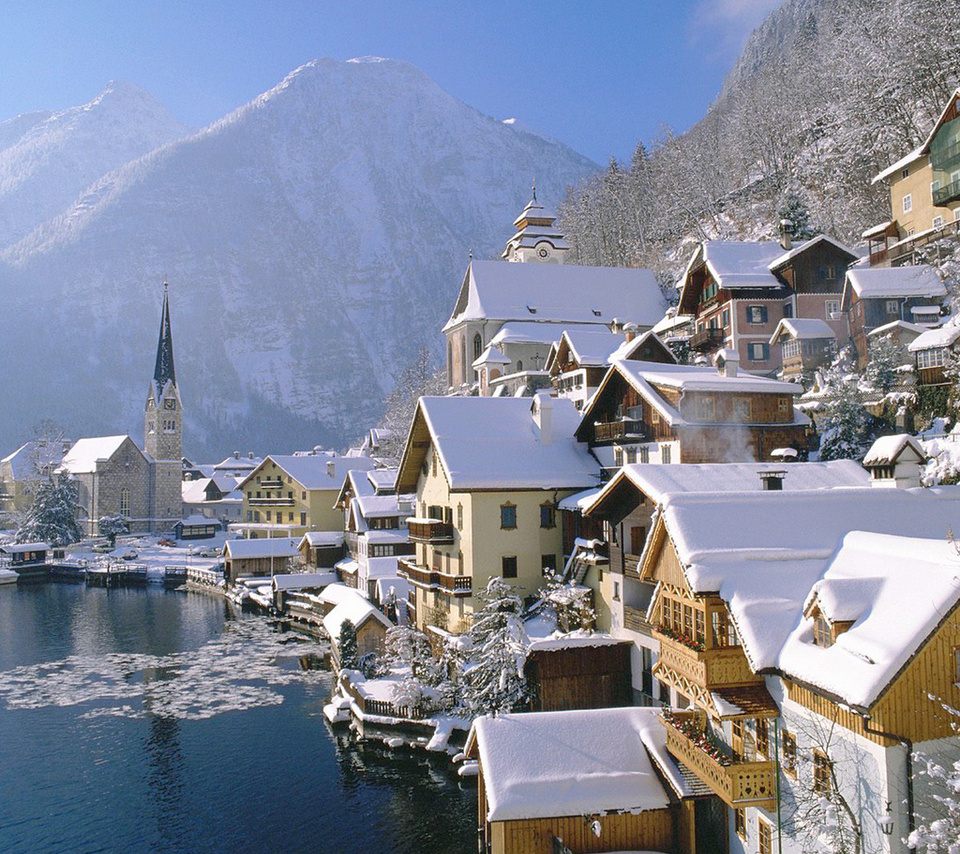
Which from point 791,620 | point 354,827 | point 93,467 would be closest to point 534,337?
point 354,827

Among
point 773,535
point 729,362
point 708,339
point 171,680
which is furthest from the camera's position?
point 708,339

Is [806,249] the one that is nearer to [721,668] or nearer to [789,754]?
[721,668]

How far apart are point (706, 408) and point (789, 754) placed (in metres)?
20.0

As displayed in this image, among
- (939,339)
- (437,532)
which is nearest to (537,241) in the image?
(437,532)

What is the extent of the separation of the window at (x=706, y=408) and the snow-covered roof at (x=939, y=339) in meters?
10.8

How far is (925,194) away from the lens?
5328 centimetres

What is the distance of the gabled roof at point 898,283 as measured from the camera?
4678cm

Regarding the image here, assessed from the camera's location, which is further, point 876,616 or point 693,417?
point 693,417

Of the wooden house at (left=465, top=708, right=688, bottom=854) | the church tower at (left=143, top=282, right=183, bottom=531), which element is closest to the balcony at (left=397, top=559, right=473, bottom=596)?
the wooden house at (left=465, top=708, right=688, bottom=854)

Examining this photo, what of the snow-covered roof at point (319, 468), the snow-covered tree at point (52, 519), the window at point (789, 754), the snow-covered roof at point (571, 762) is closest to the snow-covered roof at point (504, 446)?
the snow-covered roof at point (571, 762)

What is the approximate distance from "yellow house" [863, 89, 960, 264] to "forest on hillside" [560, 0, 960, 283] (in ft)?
29.6

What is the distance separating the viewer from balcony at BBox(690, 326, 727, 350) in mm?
58156

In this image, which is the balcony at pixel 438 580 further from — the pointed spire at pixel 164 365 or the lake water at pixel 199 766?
the pointed spire at pixel 164 365

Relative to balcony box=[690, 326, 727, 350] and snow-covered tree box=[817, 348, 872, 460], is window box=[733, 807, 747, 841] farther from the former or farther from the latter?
balcony box=[690, 326, 727, 350]
